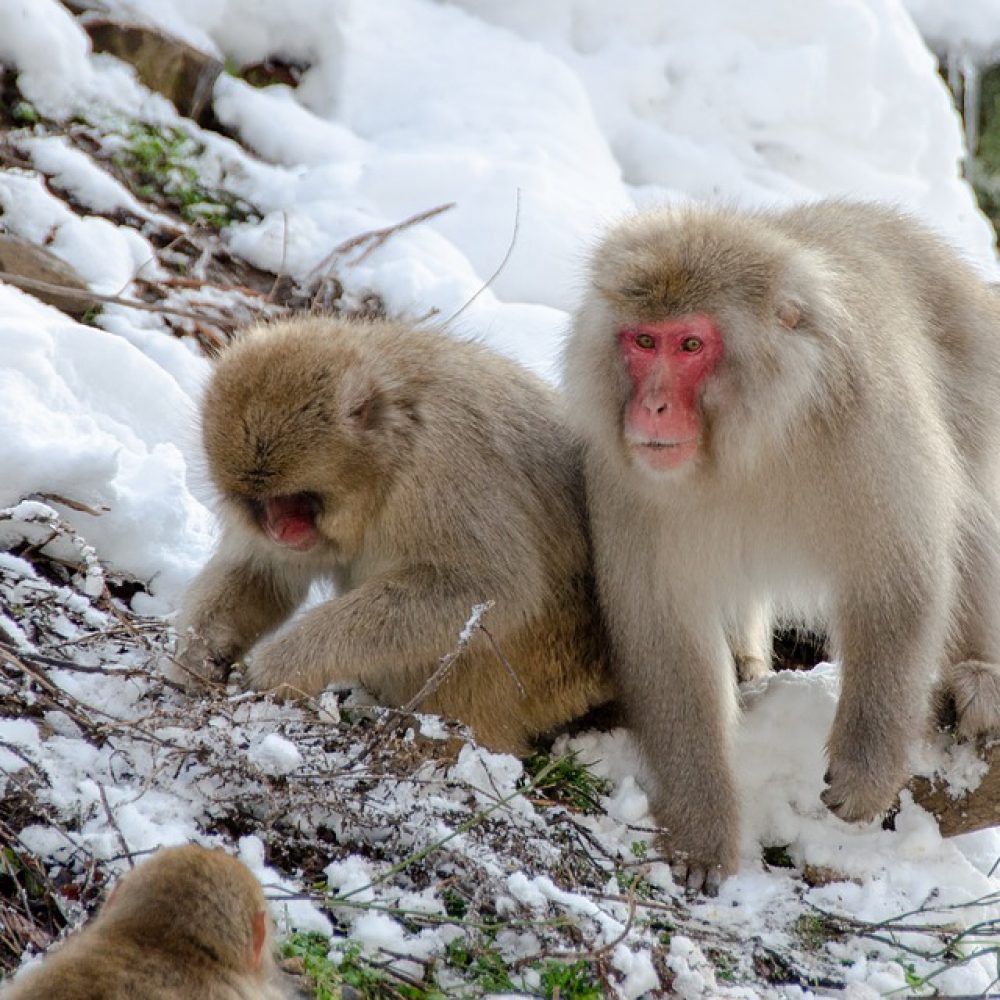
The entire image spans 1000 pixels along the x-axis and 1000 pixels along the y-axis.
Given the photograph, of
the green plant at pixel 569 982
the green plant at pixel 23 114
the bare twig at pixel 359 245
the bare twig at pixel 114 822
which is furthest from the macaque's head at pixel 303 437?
the green plant at pixel 23 114

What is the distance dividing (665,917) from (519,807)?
0.49 metres

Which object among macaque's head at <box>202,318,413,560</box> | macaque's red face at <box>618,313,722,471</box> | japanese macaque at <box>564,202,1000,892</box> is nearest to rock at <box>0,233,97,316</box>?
macaque's head at <box>202,318,413,560</box>

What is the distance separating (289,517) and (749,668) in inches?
70.9

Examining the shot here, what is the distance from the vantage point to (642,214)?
181 inches

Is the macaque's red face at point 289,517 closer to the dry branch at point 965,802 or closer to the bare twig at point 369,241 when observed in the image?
the dry branch at point 965,802

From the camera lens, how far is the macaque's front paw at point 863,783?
4363 millimetres

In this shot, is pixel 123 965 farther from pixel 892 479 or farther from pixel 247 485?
pixel 892 479

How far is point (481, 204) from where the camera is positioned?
310 inches

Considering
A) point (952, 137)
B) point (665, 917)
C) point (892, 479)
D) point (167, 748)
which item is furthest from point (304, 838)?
point (952, 137)

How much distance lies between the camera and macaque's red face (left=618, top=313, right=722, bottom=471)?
13.4ft

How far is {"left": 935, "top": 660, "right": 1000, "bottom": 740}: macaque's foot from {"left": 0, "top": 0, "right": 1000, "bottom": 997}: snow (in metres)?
0.13

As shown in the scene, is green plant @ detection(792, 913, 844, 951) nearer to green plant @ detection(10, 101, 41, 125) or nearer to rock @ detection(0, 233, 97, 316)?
rock @ detection(0, 233, 97, 316)

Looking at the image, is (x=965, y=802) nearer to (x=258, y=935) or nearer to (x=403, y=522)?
(x=403, y=522)

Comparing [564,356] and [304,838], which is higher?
[564,356]
